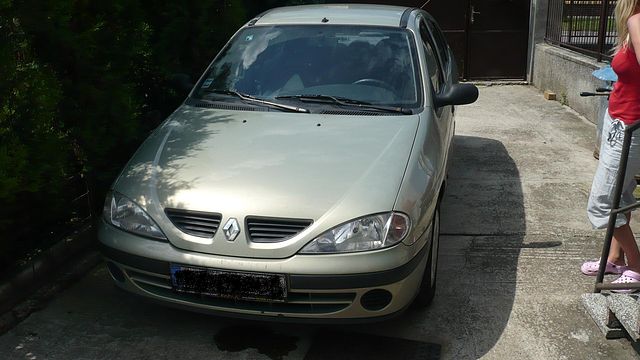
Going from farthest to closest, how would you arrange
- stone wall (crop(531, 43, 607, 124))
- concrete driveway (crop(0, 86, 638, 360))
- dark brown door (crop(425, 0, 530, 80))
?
1. dark brown door (crop(425, 0, 530, 80))
2. stone wall (crop(531, 43, 607, 124))
3. concrete driveway (crop(0, 86, 638, 360))

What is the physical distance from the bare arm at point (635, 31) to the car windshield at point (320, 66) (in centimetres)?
128

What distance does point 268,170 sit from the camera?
A: 325 centimetres

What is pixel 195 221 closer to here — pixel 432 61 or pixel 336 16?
pixel 336 16

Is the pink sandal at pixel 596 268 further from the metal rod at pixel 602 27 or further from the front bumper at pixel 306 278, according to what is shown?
the metal rod at pixel 602 27

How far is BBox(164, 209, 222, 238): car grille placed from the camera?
9.91ft

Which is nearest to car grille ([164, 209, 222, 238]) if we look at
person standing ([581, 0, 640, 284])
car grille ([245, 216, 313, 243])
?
car grille ([245, 216, 313, 243])

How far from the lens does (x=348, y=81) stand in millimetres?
4164

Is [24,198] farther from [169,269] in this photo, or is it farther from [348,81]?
[348,81]

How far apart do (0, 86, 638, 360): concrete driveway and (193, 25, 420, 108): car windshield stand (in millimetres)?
1306

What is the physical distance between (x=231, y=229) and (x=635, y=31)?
2309mm

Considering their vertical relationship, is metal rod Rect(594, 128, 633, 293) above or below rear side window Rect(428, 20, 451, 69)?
below

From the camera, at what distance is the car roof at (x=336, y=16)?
4586 mm

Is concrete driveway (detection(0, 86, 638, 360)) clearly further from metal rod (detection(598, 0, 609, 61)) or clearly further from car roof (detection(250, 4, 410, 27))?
metal rod (detection(598, 0, 609, 61))

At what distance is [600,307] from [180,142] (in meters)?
2.54
